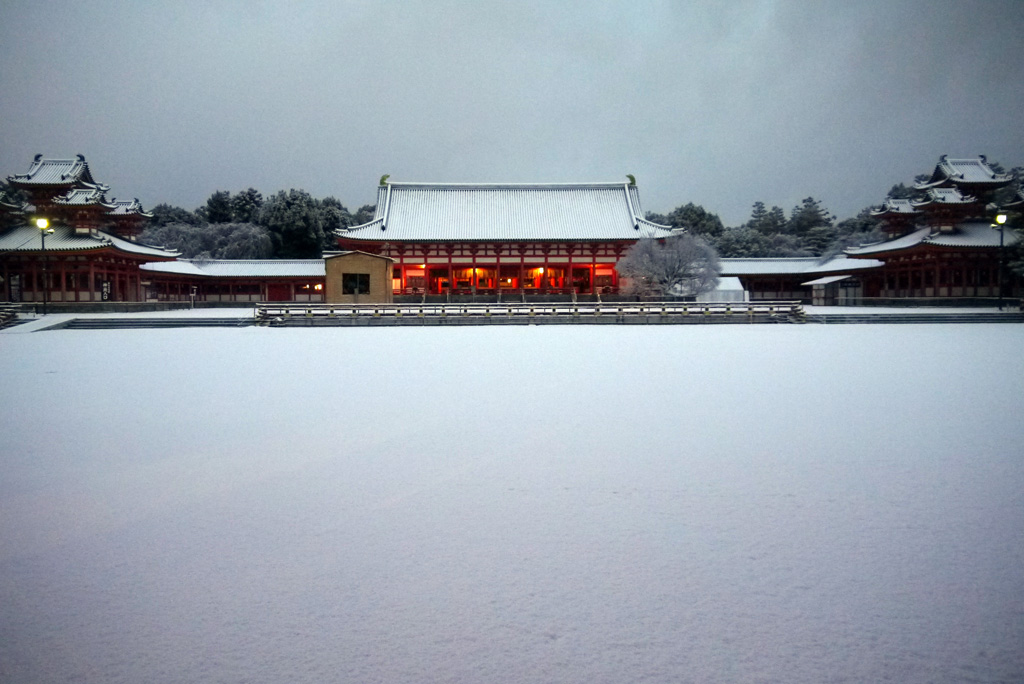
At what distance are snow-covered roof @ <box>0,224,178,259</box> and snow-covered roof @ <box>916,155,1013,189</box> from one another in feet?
164

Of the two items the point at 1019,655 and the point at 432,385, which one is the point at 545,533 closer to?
the point at 1019,655

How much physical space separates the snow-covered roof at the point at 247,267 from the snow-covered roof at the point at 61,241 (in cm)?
693

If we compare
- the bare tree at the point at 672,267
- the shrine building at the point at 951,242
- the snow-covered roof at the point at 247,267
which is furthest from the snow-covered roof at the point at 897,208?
the snow-covered roof at the point at 247,267

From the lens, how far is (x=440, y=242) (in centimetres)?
4156

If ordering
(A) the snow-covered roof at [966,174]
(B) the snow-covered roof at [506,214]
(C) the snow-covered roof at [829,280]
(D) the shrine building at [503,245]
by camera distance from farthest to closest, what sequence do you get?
(C) the snow-covered roof at [829,280] → (B) the snow-covered roof at [506,214] → (D) the shrine building at [503,245] → (A) the snow-covered roof at [966,174]

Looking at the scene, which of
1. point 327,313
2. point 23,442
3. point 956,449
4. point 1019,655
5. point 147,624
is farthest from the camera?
point 327,313

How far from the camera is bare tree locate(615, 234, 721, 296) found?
1444 inches

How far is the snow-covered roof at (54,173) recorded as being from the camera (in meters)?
36.7

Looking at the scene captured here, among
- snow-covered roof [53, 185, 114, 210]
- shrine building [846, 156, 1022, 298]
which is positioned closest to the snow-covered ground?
snow-covered roof [53, 185, 114, 210]

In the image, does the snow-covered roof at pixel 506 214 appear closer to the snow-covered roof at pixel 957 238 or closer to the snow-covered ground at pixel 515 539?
the snow-covered roof at pixel 957 238

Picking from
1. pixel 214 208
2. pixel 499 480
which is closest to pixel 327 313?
pixel 499 480

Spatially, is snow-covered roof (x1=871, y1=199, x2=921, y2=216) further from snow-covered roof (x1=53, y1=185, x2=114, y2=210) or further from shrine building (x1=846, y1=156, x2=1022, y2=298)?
snow-covered roof (x1=53, y1=185, x2=114, y2=210)

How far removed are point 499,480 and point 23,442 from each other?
16.2 feet

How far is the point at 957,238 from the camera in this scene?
37.5 metres
